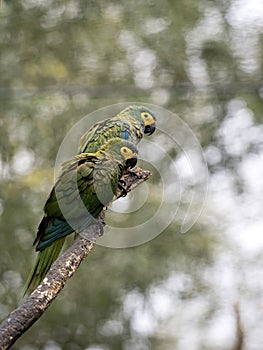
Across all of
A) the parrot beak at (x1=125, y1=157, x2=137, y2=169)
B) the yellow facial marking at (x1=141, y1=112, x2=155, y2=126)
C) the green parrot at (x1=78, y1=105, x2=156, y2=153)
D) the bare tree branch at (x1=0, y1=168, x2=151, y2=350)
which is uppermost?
the yellow facial marking at (x1=141, y1=112, x2=155, y2=126)

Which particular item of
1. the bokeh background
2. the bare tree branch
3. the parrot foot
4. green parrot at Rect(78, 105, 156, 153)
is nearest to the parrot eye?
green parrot at Rect(78, 105, 156, 153)

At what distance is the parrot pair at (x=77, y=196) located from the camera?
51.8 inches

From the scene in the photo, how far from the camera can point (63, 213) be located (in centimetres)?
134

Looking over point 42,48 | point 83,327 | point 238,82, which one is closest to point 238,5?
point 238,82

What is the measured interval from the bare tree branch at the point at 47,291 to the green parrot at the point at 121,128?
0.32m

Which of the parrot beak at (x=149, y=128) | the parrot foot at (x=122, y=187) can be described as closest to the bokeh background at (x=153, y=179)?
the parrot beak at (x=149, y=128)

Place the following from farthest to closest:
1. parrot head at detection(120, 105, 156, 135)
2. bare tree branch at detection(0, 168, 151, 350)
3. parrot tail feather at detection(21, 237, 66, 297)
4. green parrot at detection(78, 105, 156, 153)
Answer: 1. parrot head at detection(120, 105, 156, 135)
2. green parrot at detection(78, 105, 156, 153)
3. parrot tail feather at detection(21, 237, 66, 297)
4. bare tree branch at detection(0, 168, 151, 350)

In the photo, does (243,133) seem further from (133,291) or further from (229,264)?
(133,291)

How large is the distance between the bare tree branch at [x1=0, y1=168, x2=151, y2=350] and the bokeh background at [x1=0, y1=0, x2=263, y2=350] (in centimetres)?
211

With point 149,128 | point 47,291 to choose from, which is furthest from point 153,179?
point 47,291

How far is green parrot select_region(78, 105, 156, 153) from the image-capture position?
1677 millimetres

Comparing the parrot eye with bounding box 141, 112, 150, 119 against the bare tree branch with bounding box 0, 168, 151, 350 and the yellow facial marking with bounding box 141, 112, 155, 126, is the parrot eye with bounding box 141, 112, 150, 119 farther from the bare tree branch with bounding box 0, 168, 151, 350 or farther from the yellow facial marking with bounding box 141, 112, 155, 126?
the bare tree branch with bounding box 0, 168, 151, 350

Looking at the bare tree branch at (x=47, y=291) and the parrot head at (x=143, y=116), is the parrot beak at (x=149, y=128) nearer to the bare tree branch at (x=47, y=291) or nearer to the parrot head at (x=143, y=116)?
the parrot head at (x=143, y=116)

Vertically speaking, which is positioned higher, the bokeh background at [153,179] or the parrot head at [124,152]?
the bokeh background at [153,179]
